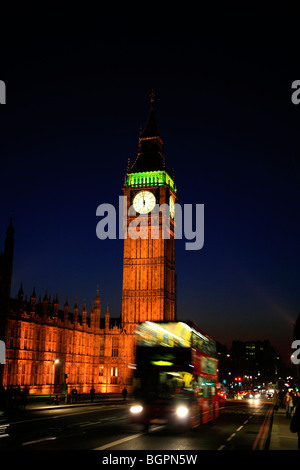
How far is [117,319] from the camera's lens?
97.8m

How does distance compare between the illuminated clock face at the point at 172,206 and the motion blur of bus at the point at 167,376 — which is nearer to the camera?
the motion blur of bus at the point at 167,376

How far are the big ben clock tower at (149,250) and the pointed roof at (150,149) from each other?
1.07 ft

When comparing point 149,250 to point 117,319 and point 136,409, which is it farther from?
point 136,409

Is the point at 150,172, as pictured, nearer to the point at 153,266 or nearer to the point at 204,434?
the point at 153,266

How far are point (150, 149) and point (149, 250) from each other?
67.8 ft

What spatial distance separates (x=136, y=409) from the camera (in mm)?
22875

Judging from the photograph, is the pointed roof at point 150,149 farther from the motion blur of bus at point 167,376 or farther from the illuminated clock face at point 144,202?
the motion blur of bus at point 167,376

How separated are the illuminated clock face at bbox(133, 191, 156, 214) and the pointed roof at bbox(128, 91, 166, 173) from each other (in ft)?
17.6

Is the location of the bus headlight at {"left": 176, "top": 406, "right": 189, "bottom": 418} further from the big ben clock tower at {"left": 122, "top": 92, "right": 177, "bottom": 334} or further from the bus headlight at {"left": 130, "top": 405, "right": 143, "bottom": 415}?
the big ben clock tower at {"left": 122, "top": 92, "right": 177, "bottom": 334}

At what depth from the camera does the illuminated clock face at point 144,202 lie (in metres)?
89.5

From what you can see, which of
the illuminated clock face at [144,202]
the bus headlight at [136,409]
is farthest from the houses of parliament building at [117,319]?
the bus headlight at [136,409]

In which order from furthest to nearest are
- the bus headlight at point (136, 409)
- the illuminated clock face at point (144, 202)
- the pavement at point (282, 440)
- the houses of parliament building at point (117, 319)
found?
1. the illuminated clock face at point (144, 202)
2. the houses of parliament building at point (117, 319)
3. the bus headlight at point (136, 409)
4. the pavement at point (282, 440)
